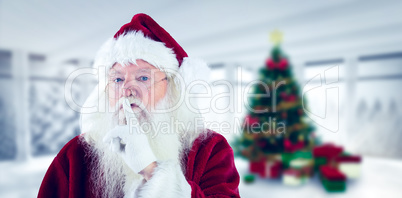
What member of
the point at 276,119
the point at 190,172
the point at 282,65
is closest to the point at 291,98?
the point at 276,119

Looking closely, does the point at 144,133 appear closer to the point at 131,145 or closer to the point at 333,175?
the point at 131,145

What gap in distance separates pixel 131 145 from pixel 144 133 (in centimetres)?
8

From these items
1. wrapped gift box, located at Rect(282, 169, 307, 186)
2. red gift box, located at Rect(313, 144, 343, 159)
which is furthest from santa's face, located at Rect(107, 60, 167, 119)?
red gift box, located at Rect(313, 144, 343, 159)

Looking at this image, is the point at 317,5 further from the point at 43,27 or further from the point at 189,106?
the point at 43,27

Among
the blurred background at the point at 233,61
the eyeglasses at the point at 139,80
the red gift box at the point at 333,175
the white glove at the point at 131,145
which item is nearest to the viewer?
the white glove at the point at 131,145

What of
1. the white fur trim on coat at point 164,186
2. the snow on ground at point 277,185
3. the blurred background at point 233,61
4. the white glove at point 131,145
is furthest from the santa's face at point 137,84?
the snow on ground at point 277,185

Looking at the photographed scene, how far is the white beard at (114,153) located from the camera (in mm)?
793

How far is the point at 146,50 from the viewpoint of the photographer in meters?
0.79

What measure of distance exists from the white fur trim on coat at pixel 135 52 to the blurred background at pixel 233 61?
37 centimetres

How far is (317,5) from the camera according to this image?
2477 mm

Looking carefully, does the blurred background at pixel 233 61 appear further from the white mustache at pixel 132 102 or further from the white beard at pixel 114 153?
the white mustache at pixel 132 102

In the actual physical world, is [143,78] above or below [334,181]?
above

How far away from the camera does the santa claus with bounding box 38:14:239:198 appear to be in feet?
2.33

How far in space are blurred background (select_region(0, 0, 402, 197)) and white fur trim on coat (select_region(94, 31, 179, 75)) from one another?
1.23ft
